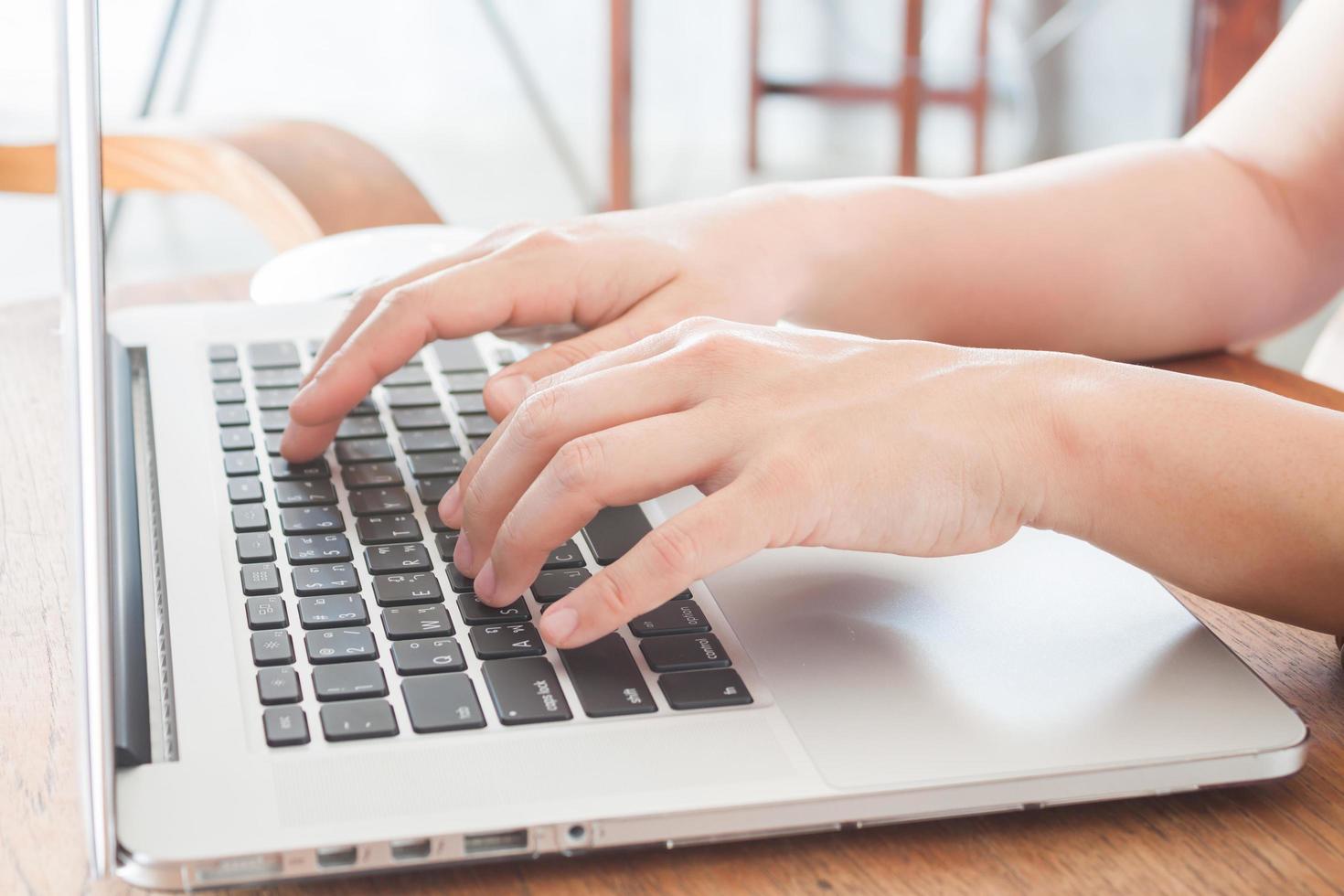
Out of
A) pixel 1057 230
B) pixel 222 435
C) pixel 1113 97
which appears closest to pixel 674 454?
pixel 222 435

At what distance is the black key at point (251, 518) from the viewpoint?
19.4 inches

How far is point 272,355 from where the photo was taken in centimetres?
68

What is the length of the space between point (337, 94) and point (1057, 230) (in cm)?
282

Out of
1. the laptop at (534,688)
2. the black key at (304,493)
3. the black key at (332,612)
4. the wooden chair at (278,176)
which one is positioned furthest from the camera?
the wooden chair at (278,176)

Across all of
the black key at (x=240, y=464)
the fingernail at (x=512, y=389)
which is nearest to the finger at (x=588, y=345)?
the fingernail at (x=512, y=389)

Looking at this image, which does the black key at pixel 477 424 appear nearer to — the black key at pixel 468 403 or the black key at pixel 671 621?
the black key at pixel 468 403

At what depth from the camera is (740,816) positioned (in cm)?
34

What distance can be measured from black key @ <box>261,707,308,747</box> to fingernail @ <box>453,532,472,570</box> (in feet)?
0.33

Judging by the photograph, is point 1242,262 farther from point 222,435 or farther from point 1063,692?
point 222,435

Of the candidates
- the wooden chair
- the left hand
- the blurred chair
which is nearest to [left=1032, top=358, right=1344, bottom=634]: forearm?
the left hand

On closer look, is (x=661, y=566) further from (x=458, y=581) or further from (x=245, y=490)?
(x=245, y=490)

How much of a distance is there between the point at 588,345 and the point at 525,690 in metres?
0.23

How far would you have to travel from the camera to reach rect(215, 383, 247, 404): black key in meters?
0.62

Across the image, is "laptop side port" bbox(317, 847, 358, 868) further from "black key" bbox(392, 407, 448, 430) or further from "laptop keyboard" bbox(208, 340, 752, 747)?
"black key" bbox(392, 407, 448, 430)
